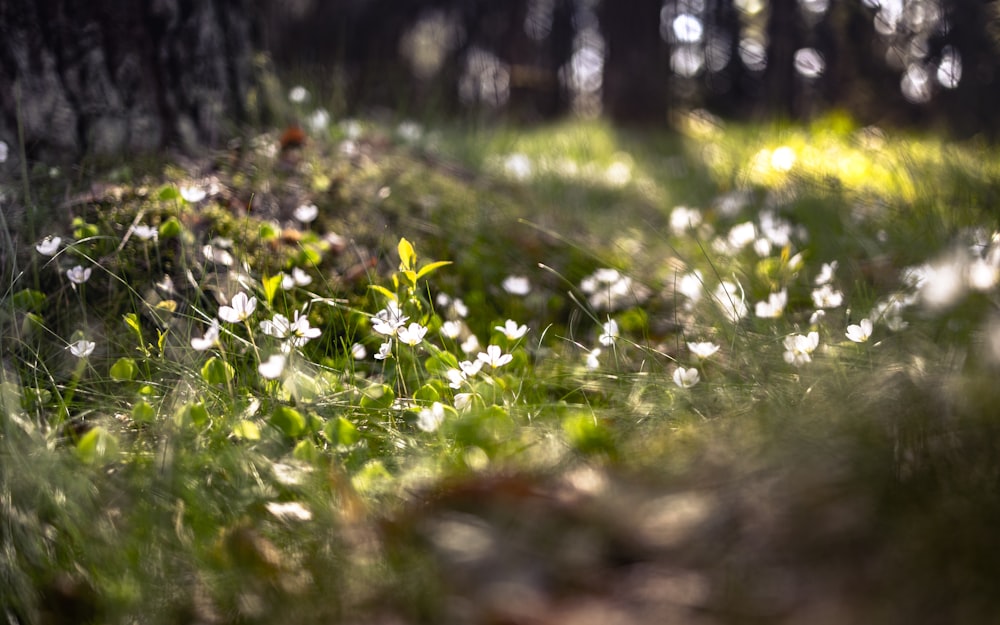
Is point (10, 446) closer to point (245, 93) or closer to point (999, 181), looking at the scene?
point (245, 93)

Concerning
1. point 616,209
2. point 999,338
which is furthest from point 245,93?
point 999,338

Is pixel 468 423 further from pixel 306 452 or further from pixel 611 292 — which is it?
pixel 611 292

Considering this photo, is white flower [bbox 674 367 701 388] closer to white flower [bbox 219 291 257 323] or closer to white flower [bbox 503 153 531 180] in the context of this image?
white flower [bbox 219 291 257 323]

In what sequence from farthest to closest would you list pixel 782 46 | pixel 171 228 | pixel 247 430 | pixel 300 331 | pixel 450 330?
pixel 782 46
pixel 171 228
pixel 450 330
pixel 300 331
pixel 247 430

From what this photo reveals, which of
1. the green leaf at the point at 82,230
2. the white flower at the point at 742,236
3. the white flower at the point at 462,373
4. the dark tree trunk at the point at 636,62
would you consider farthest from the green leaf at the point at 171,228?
the dark tree trunk at the point at 636,62

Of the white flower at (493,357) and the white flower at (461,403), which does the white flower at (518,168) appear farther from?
the white flower at (461,403)

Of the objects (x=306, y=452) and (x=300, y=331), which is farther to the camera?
(x=300, y=331)

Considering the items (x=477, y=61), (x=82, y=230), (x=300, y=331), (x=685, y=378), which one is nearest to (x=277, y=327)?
(x=300, y=331)
